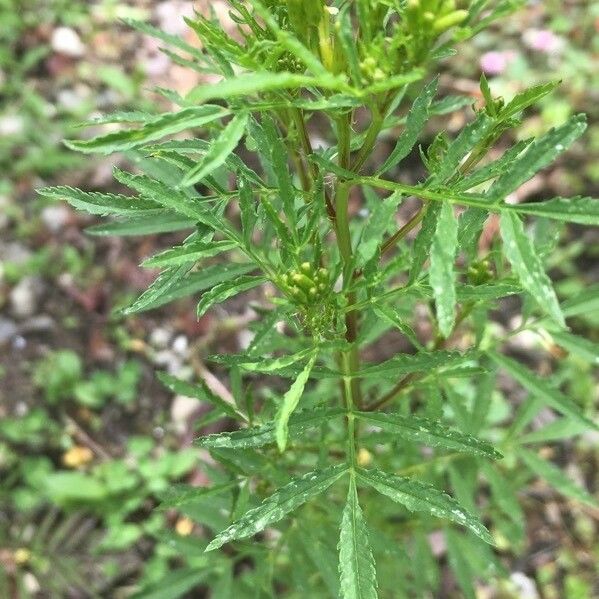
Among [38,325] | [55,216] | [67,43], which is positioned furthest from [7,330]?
[67,43]

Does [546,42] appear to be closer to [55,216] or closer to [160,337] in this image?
[160,337]

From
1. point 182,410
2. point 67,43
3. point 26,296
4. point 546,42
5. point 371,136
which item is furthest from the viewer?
point 67,43

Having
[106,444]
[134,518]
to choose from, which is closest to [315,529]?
[134,518]

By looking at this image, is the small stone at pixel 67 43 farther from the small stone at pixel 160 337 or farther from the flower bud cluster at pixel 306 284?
the flower bud cluster at pixel 306 284

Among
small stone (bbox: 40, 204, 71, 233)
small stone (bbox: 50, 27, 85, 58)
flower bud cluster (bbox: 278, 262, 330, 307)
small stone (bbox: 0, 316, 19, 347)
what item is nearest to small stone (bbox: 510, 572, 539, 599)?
flower bud cluster (bbox: 278, 262, 330, 307)

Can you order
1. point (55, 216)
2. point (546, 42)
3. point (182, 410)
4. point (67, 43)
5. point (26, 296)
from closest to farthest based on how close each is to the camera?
point (182, 410) < point (26, 296) < point (55, 216) < point (546, 42) < point (67, 43)

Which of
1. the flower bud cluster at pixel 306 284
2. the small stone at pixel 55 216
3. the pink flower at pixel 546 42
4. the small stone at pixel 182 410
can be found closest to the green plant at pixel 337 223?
the flower bud cluster at pixel 306 284

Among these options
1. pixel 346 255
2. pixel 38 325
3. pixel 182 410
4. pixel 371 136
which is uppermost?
pixel 371 136
